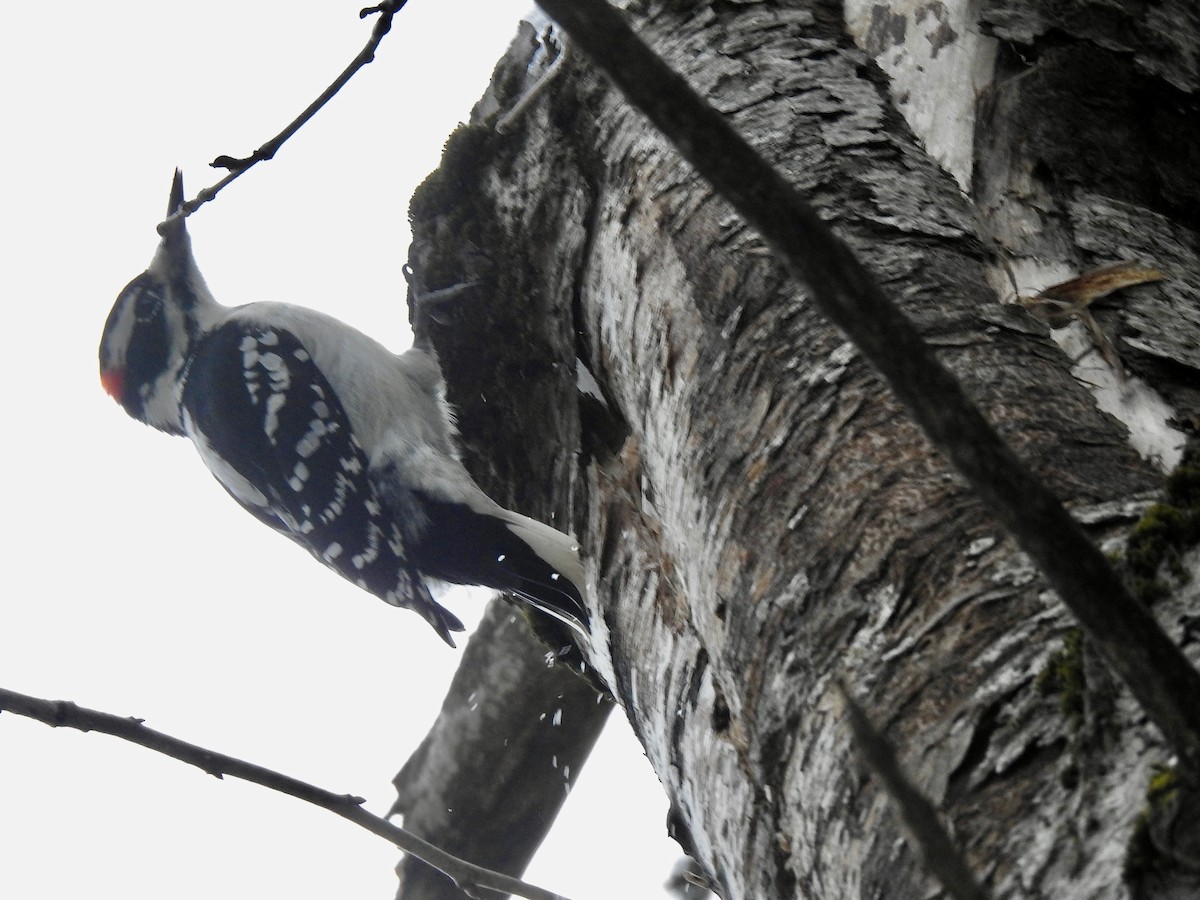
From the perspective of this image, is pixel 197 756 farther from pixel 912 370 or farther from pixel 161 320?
pixel 161 320

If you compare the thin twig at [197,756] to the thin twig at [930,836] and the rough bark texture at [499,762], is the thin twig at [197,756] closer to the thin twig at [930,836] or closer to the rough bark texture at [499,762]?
the thin twig at [930,836]

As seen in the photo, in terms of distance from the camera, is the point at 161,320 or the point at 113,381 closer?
the point at 161,320

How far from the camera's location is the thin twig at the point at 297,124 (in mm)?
1472

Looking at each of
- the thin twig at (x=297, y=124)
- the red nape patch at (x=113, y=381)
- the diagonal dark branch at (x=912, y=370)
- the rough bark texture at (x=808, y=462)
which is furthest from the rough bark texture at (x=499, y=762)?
the diagonal dark branch at (x=912, y=370)

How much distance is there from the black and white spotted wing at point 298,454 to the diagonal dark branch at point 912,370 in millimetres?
2342

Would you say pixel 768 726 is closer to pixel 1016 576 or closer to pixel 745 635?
pixel 745 635

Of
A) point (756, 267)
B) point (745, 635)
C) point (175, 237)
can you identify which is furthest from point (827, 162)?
point (175, 237)

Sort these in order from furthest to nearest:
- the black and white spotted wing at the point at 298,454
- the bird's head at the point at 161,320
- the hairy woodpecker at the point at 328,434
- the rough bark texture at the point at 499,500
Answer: the bird's head at the point at 161,320
the black and white spotted wing at the point at 298,454
the hairy woodpecker at the point at 328,434
the rough bark texture at the point at 499,500

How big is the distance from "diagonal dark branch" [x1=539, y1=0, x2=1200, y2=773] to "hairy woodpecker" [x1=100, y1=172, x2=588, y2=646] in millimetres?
1912

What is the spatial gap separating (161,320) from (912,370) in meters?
3.54

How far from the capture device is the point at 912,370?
1.73ft

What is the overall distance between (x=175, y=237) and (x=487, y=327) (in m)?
1.93

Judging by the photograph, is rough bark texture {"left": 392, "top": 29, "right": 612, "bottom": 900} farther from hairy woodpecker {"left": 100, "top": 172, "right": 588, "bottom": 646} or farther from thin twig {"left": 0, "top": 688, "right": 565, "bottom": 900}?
thin twig {"left": 0, "top": 688, "right": 565, "bottom": 900}

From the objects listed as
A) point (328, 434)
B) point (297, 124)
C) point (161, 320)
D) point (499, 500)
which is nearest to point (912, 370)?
point (297, 124)
